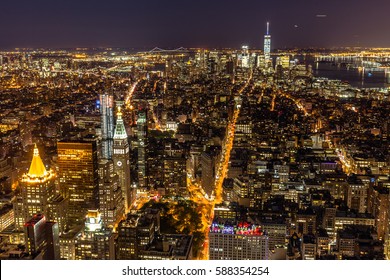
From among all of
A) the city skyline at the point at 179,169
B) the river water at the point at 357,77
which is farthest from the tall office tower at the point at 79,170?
the river water at the point at 357,77

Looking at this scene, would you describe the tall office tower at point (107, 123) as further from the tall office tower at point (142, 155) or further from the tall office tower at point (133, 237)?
the tall office tower at point (133, 237)

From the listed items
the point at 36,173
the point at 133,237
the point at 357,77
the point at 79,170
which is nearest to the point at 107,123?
the point at 79,170

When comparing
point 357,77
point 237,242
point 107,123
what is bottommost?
point 237,242

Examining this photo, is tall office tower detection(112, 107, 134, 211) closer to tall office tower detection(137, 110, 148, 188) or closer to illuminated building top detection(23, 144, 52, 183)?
tall office tower detection(137, 110, 148, 188)

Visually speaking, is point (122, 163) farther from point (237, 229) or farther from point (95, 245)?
point (237, 229)

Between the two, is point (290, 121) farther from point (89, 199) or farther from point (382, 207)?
point (89, 199)
